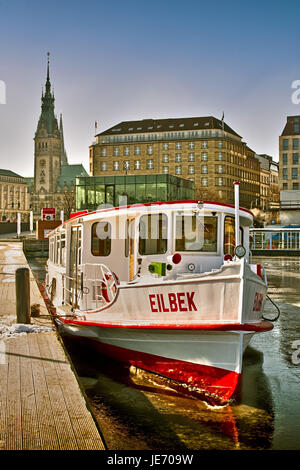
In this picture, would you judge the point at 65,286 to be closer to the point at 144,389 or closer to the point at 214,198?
the point at 144,389

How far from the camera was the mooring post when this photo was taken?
12.5 metres

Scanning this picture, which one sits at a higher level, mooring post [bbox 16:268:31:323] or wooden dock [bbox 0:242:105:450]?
mooring post [bbox 16:268:31:323]

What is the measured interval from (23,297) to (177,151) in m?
125

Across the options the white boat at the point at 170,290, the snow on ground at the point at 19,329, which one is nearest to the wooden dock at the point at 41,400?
the snow on ground at the point at 19,329

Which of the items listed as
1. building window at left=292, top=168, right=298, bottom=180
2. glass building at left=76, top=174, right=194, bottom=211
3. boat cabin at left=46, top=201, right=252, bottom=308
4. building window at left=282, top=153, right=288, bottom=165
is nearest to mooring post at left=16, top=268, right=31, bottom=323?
boat cabin at left=46, top=201, right=252, bottom=308

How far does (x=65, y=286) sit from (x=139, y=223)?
4.04 metres

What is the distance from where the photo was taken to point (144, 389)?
1138 cm

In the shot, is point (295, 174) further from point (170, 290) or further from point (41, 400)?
point (41, 400)

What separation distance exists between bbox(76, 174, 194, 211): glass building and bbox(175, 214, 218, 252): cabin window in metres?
60.9

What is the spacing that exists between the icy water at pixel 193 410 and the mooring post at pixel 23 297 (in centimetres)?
190

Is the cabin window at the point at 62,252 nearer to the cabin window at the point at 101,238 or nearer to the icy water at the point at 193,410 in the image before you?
the cabin window at the point at 101,238

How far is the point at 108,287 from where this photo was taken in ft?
41.9

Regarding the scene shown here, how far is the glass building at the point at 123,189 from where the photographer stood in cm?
7362

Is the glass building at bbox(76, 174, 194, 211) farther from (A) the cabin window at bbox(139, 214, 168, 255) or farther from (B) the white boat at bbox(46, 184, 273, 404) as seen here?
(A) the cabin window at bbox(139, 214, 168, 255)
